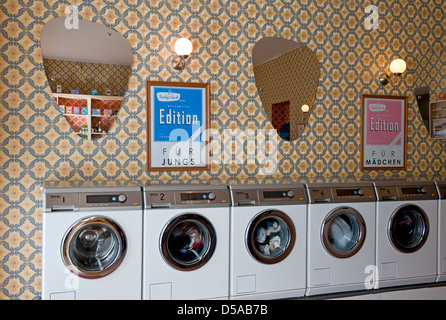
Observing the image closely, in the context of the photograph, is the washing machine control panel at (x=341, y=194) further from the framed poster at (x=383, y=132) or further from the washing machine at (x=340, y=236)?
the framed poster at (x=383, y=132)

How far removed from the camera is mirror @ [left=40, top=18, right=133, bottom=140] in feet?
10.4

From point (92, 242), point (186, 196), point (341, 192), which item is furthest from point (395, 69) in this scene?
point (92, 242)

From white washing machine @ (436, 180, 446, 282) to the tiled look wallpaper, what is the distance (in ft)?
2.11

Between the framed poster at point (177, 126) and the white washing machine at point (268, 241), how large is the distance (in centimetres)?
65

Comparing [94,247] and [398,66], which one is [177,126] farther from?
[398,66]

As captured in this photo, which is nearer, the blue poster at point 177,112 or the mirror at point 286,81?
the blue poster at point 177,112

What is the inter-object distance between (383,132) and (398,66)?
25.5 inches

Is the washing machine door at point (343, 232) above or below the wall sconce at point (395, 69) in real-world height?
below

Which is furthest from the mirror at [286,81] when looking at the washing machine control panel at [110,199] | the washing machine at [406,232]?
the washing machine control panel at [110,199]

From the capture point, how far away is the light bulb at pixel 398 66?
3.98m

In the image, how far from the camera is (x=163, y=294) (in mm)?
2867
